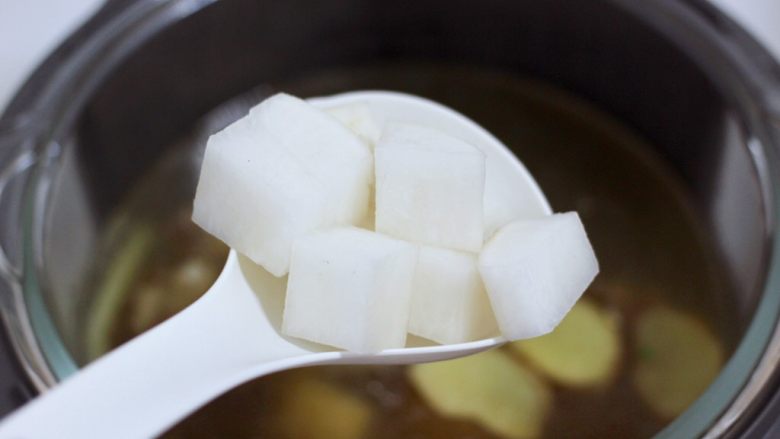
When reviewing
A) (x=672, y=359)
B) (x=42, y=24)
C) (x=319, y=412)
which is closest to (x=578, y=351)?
(x=672, y=359)

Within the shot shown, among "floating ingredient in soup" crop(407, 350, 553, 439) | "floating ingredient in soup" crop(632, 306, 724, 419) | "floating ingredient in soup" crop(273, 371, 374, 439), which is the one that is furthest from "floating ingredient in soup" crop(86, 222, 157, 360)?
"floating ingredient in soup" crop(632, 306, 724, 419)

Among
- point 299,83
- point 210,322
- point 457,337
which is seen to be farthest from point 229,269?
point 299,83

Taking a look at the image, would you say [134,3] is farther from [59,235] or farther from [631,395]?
[631,395]

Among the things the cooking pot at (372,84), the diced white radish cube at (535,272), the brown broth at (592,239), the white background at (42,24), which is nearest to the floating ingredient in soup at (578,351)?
the brown broth at (592,239)

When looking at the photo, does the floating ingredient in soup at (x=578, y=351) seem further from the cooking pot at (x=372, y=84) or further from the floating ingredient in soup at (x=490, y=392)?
the cooking pot at (x=372, y=84)

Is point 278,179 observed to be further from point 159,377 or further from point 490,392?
point 490,392

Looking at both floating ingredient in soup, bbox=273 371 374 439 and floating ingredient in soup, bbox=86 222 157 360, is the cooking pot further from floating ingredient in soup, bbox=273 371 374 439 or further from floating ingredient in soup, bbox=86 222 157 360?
floating ingredient in soup, bbox=273 371 374 439
